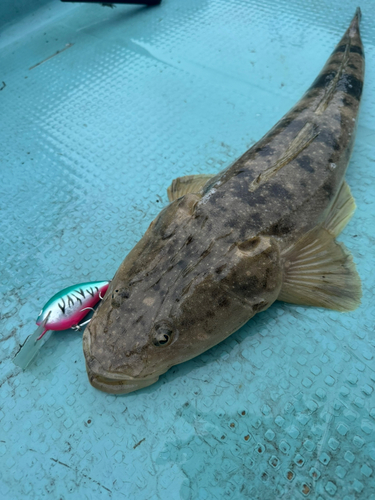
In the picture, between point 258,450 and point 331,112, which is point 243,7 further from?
point 258,450

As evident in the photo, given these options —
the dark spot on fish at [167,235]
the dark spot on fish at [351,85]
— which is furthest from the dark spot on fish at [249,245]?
the dark spot on fish at [351,85]

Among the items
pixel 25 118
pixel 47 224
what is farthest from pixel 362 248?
pixel 25 118

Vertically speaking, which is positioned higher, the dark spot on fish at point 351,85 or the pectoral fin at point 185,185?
the dark spot on fish at point 351,85

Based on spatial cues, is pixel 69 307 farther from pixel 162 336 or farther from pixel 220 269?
pixel 220 269

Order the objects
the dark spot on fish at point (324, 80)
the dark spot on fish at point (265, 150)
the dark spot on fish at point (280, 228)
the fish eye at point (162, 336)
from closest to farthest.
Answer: the fish eye at point (162, 336)
the dark spot on fish at point (280, 228)
the dark spot on fish at point (265, 150)
the dark spot on fish at point (324, 80)

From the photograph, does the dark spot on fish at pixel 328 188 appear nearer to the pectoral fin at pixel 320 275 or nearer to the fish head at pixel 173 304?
the pectoral fin at pixel 320 275

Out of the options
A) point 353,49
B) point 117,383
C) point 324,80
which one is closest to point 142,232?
point 117,383
